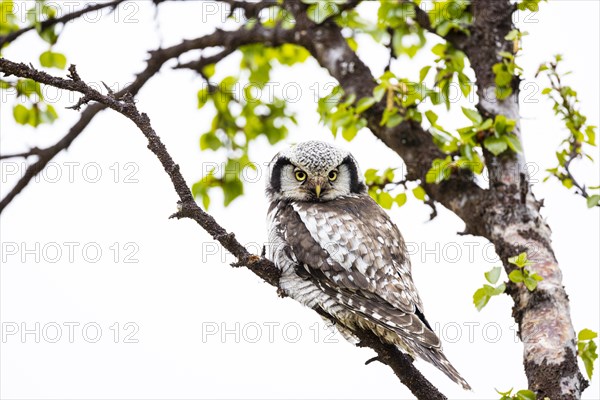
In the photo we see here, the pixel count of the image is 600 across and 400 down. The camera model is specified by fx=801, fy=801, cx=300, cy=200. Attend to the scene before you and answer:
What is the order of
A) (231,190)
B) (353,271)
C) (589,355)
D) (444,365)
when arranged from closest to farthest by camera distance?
1. (589,355)
2. (444,365)
3. (353,271)
4. (231,190)

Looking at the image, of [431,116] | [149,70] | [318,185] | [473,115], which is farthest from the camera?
[318,185]

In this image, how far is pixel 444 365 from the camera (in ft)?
11.6

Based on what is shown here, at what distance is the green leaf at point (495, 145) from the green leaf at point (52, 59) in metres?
2.94

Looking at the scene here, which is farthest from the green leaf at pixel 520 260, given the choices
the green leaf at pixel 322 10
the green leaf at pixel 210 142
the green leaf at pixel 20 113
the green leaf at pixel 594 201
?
the green leaf at pixel 20 113

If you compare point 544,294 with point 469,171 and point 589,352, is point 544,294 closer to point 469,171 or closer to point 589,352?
point 589,352

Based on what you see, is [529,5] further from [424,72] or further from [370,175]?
[370,175]

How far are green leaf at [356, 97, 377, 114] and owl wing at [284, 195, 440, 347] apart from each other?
876mm

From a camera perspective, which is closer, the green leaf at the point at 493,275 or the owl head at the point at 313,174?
the green leaf at the point at 493,275

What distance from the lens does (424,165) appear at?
3744 millimetres

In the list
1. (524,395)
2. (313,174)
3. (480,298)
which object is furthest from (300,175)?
(524,395)

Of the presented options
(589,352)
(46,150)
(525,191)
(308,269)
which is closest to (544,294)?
(589,352)

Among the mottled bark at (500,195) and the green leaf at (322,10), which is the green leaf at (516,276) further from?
the green leaf at (322,10)

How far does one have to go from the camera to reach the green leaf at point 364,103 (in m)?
3.61

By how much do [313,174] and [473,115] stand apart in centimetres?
155
